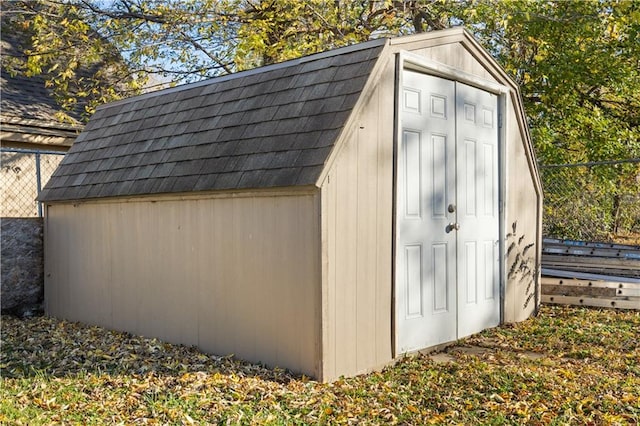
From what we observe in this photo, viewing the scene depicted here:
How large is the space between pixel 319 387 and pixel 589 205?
316 inches

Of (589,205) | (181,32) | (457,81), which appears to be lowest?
(589,205)

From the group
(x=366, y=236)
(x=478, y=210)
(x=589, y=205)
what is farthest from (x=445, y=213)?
(x=589, y=205)

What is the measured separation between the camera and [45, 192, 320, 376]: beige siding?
17.0ft

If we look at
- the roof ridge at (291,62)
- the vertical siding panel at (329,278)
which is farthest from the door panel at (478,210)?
the vertical siding panel at (329,278)

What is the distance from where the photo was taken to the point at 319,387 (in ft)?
16.0

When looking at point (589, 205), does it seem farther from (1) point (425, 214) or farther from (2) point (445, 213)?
(1) point (425, 214)

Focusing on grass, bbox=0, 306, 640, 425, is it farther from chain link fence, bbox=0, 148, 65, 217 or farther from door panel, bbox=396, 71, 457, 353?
chain link fence, bbox=0, 148, 65, 217

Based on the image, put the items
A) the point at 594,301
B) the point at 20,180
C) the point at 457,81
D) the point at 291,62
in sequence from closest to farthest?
the point at 291,62, the point at 457,81, the point at 594,301, the point at 20,180

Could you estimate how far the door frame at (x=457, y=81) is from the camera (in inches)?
222

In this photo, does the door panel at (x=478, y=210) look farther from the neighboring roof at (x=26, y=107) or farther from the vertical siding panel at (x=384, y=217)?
the neighboring roof at (x=26, y=107)

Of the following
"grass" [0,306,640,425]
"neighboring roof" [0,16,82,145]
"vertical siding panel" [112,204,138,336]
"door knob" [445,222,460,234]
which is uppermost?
"neighboring roof" [0,16,82,145]

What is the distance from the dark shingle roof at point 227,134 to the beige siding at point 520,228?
266 centimetres

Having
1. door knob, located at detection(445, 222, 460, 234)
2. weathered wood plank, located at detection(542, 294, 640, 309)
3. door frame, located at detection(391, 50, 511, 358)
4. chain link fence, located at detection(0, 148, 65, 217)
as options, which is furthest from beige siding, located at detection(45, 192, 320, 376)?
weathered wood plank, located at detection(542, 294, 640, 309)

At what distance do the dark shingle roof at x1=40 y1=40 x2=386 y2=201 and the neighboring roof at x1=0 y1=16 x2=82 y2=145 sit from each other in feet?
11.5
